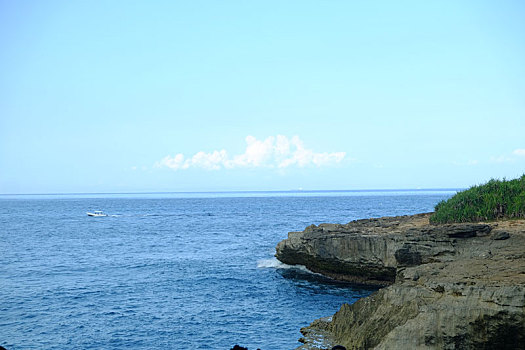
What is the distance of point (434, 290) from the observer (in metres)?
15.0

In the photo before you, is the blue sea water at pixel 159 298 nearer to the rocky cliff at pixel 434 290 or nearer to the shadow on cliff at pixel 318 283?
the shadow on cliff at pixel 318 283

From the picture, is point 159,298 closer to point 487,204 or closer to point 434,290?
point 434,290

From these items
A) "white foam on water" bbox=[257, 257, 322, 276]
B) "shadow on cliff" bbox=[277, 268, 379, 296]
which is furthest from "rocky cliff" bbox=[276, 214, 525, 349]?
"white foam on water" bbox=[257, 257, 322, 276]

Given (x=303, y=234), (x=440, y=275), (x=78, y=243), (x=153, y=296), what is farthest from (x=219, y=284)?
(x=78, y=243)

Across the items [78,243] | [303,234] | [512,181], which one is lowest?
[78,243]

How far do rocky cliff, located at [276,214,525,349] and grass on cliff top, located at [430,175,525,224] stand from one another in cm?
201

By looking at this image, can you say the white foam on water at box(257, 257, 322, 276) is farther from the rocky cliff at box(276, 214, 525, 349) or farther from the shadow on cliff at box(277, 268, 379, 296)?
the rocky cliff at box(276, 214, 525, 349)

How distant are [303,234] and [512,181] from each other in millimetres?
14119

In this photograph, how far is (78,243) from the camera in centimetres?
5416

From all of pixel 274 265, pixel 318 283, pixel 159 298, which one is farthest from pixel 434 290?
pixel 274 265

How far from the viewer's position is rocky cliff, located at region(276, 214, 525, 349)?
13070 millimetres

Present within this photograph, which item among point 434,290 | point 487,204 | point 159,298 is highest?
point 487,204

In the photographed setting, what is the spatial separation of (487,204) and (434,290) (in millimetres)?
14102

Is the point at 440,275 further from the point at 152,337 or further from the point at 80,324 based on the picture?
the point at 80,324
